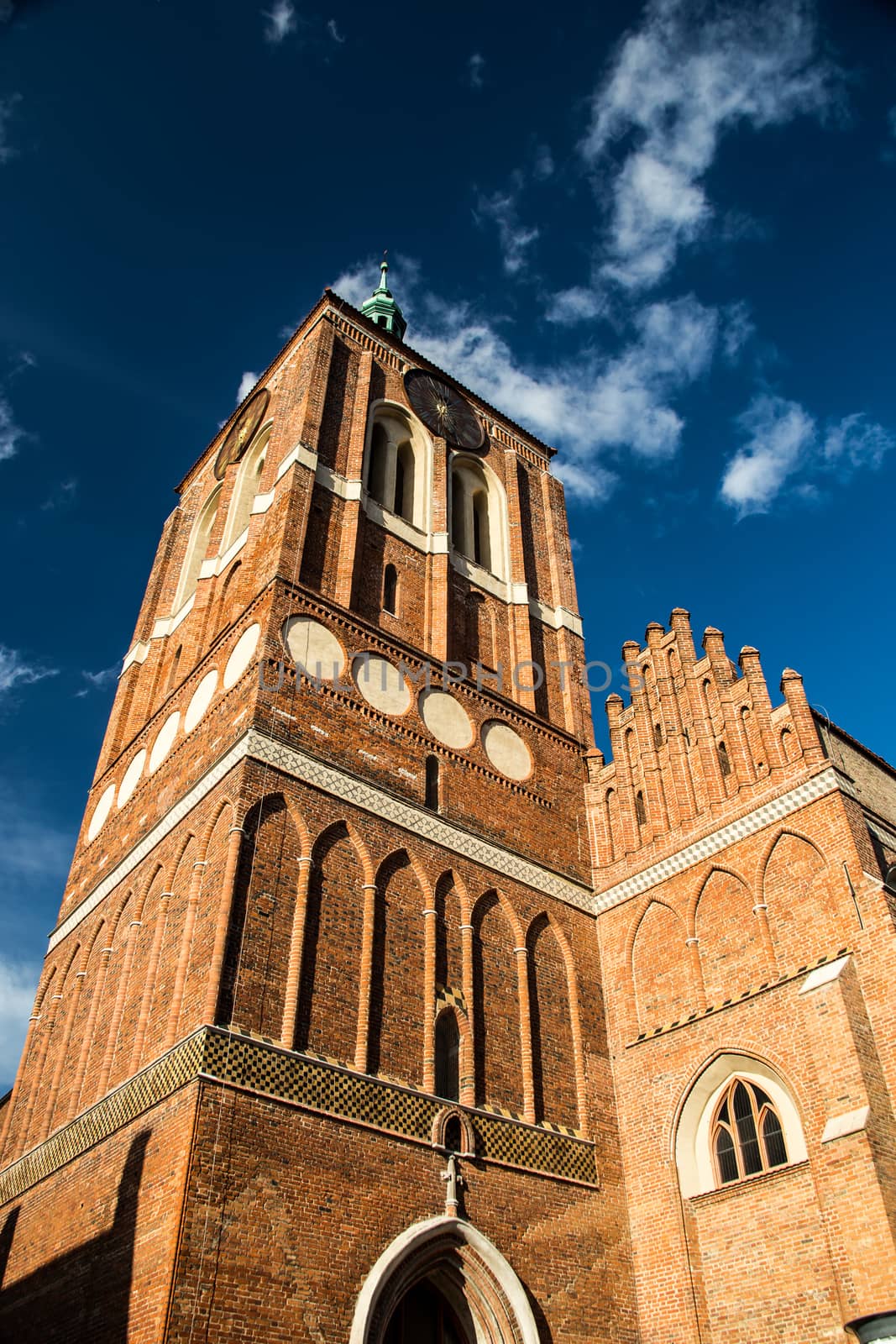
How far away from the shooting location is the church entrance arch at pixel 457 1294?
1168cm

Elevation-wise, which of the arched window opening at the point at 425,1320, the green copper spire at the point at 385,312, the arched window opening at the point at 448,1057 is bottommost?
the arched window opening at the point at 425,1320

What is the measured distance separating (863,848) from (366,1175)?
7.12 metres

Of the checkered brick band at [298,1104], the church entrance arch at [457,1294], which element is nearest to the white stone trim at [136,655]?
the checkered brick band at [298,1104]

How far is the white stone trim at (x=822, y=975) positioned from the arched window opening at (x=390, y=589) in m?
8.69

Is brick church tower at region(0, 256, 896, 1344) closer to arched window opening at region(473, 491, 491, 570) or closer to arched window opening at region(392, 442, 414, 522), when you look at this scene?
arched window opening at region(392, 442, 414, 522)

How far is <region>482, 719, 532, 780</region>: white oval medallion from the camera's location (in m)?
17.5

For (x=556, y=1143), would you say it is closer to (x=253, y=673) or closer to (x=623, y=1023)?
(x=623, y=1023)

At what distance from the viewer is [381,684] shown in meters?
16.5

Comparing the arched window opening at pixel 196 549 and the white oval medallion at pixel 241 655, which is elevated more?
the arched window opening at pixel 196 549

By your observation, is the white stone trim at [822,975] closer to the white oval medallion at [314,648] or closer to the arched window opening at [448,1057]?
the arched window opening at [448,1057]

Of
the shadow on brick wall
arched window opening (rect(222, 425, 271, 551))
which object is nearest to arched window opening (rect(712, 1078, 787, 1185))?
the shadow on brick wall

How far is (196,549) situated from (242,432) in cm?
259

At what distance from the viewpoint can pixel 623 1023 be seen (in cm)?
1560

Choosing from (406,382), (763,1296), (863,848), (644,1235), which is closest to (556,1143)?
(644,1235)
